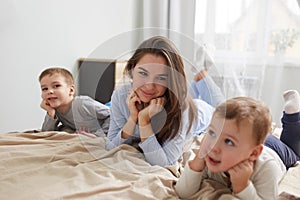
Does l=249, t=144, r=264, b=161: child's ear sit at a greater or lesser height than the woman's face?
lesser

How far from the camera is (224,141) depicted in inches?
30.3

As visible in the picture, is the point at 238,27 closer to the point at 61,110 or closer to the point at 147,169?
the point at 61,110

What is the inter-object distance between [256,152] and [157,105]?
31 centimetres

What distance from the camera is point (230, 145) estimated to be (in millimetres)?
764

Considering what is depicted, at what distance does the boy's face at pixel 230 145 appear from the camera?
756 mm

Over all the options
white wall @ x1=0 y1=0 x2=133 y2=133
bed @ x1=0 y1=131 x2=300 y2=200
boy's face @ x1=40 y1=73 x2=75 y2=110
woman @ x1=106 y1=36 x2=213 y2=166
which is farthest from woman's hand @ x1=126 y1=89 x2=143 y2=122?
white wall @ x1=0 y1=0 x2=133 y2=133

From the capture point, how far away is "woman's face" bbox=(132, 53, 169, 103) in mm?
908

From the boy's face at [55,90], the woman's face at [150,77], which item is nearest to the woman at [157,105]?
the woman's face at [150,77]

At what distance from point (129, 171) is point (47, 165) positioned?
0.79 ft

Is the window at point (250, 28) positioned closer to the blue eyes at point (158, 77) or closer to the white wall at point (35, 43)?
the white wall at point (35, 43)

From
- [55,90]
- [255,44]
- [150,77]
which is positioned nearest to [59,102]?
[55,90]

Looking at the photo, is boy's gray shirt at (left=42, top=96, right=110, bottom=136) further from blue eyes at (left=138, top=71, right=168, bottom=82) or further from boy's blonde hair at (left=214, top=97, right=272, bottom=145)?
boy's blonde hair at (left=214, top=97, right=272, bottom=145)

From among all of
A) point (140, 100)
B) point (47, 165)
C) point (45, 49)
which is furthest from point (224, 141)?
point (45, 49)

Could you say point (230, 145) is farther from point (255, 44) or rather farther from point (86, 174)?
point (255, 44)
